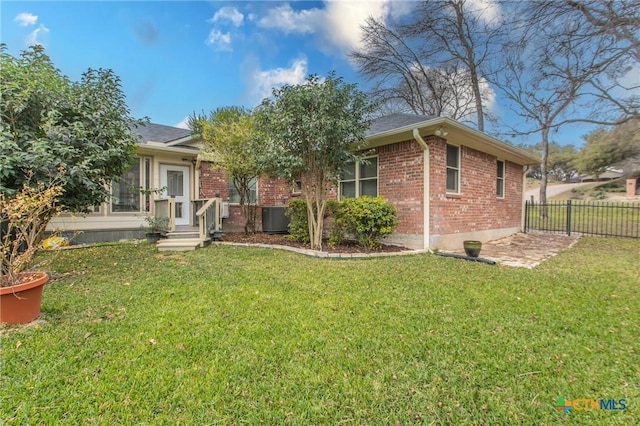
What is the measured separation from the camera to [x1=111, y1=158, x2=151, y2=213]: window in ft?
28.1

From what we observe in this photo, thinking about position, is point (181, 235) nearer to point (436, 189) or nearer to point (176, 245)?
point (176, 245)

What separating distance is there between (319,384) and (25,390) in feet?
6.57

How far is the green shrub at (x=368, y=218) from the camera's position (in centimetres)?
674

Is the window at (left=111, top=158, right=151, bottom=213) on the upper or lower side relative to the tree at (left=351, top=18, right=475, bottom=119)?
lower

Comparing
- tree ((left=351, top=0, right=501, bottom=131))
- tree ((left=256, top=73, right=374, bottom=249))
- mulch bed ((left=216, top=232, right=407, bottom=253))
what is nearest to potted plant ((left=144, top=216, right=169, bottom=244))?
mulch bed ((left=216, top=232, right=407, bottom=253))

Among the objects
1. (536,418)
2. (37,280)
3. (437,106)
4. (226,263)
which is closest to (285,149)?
(226,263)

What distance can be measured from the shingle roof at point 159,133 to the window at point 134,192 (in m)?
0.86

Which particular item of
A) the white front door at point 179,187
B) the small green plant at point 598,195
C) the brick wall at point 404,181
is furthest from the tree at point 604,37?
the white front door at point 179,187

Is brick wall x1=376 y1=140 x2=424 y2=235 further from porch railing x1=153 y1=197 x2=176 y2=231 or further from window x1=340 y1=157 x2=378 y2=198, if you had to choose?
porch railing x1=153 y1=197 x2=176 y2=231

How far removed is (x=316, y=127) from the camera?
19.8 ft

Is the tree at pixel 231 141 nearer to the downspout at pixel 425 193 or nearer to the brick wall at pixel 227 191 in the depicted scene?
the brick wall at pixel 227 191

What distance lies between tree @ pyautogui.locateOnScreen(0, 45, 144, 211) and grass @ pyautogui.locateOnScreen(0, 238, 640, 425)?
1.50 meters

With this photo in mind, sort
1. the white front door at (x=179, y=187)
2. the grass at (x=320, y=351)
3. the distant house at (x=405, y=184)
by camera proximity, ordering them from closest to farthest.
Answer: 1. the grass at (x=320, y=351)
2. the distant house at (x=405, y=184)
3. the white front door at (x=179, y=187)

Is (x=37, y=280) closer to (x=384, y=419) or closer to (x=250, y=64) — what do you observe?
(x=384, y=419)
